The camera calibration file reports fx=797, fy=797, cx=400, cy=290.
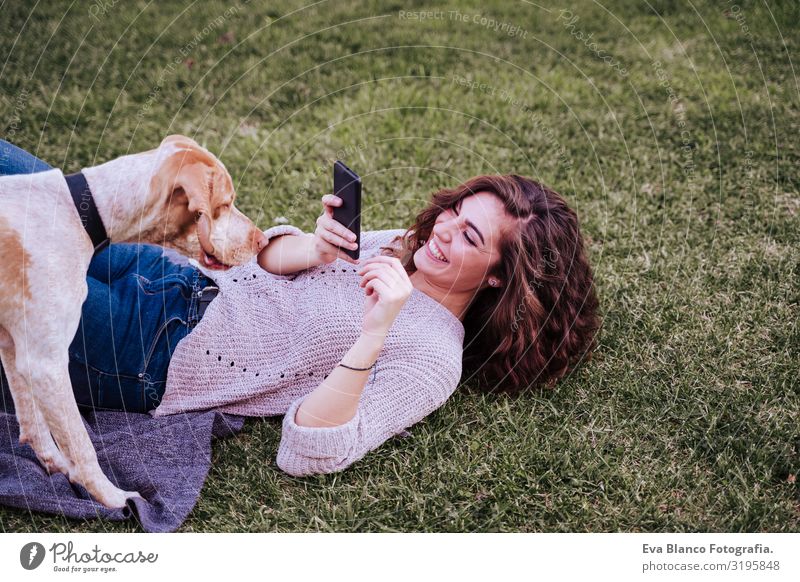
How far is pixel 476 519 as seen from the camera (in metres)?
2.40

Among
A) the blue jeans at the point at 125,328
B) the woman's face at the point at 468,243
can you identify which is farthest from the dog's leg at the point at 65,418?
the woman's face at the point at 468,243

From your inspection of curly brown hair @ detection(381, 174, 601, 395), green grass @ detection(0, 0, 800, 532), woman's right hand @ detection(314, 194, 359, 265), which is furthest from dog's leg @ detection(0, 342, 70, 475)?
curly brown hair @ detection(381, 174, 601, 395)

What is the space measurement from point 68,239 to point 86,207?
3.7 inches

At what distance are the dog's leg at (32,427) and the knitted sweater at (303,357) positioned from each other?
0.36 m

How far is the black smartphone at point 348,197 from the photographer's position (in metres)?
2.34

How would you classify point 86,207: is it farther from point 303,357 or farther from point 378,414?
point 378,414

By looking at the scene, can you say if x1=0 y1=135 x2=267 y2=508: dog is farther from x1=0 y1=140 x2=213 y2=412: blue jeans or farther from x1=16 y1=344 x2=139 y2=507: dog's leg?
x1=0 y1=140 x2=213 y2=412: blue jeans

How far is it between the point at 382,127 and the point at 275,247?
184 centimetres

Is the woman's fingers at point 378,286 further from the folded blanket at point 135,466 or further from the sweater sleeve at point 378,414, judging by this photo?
the folded blanket at point 135,466
